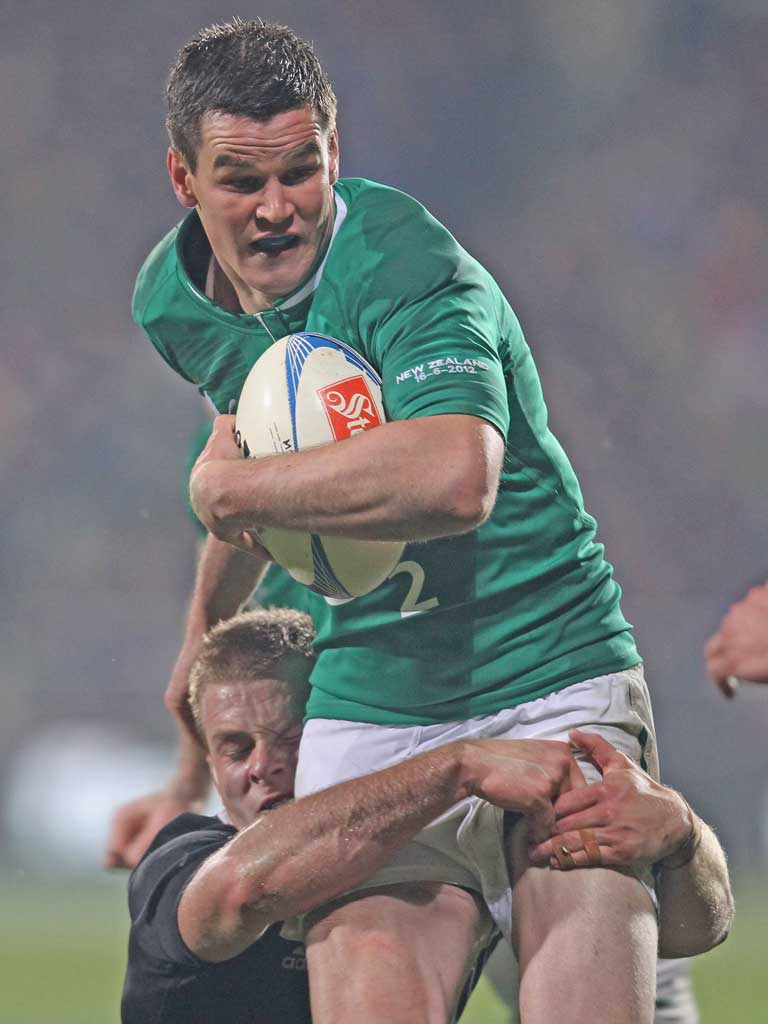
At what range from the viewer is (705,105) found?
1012 centimetres

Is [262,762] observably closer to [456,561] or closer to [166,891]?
[166,891]

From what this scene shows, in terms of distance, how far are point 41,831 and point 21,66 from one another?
5.78 m

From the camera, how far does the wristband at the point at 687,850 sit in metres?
2.55

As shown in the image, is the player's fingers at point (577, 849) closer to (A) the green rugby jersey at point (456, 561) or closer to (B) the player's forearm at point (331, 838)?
(B) the player's forearm at point (331, 838)

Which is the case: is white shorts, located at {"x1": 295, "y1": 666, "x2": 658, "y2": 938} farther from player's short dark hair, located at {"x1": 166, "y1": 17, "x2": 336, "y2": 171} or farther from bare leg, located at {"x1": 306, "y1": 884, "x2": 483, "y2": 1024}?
player's short dark hair, located at {"x1": 166, "y1": 17, "x2": 336, "y2": 171}

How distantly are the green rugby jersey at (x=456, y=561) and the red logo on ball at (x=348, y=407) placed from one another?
0.04 metres

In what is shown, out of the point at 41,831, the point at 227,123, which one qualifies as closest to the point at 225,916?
the point at 227,123

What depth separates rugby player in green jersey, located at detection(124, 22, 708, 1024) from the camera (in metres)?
2.39

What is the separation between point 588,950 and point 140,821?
2.50 metres

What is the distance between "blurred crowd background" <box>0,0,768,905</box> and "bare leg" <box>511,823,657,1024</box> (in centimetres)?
→ 650

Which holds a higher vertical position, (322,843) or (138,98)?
(138,98)

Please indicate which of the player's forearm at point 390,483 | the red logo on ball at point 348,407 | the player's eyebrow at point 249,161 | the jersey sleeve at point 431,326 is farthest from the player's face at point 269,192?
the player's forearm at point 390,483

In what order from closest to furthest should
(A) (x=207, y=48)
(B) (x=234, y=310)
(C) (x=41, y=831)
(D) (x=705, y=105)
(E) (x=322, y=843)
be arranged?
(E) (x=322, y=843)
(A) (x=207, y=48)
(B) (x=234, y=310)
(C) (x=41, y=831)
(D) (x=705, y=105)

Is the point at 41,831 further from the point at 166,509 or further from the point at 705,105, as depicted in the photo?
the point at 705,105
